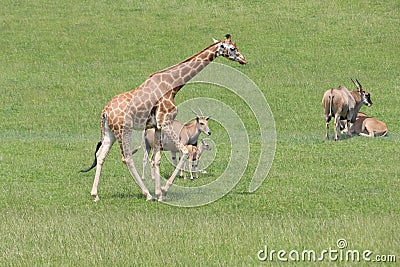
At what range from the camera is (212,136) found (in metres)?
25.0

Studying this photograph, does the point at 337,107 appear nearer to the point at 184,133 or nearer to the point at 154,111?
the point at 184,133

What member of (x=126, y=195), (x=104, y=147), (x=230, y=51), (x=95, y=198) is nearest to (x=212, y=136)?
(x=126, y=195)

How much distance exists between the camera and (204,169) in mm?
18984

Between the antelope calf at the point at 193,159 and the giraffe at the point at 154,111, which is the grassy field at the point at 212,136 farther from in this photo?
the giraffe at the point at 154,111

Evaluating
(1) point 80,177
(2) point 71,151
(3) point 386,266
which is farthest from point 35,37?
(3) point 386,266

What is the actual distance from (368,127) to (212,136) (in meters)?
4.41

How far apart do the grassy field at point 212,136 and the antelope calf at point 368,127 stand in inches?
22.7

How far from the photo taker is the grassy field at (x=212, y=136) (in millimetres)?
10984

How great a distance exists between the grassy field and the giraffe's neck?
2222 mm

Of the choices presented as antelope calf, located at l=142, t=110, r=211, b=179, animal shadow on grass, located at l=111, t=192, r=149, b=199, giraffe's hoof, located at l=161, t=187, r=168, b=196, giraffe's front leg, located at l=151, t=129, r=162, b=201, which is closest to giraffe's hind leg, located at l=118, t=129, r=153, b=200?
giraffe's front leg, located at l=151, t=129, r=162, b=201

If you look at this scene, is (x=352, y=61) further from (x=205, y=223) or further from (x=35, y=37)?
(x=205, y=223)

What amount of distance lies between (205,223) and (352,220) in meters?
2.16

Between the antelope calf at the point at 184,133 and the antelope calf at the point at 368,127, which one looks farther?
the antelope calf at the point at 368,127

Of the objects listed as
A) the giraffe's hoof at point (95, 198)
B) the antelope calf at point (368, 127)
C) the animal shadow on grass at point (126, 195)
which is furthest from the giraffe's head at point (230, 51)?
the antelope calf at point (368, 127)
